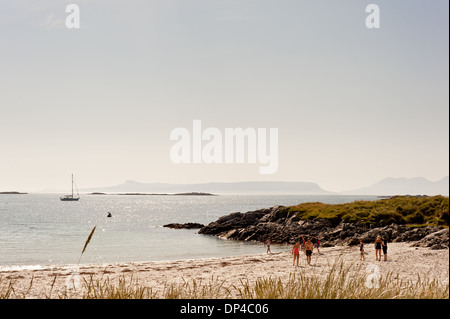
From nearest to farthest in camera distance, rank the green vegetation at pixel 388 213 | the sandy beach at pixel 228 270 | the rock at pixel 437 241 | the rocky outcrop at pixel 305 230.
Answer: the sandy beach at pixel 228 270, the rock at pixel 437 241, the rocky outcrop at pixel 305 230, the green vegetation at pixel 388 213

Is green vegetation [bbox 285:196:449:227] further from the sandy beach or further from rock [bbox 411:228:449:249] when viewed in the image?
the sandy beach

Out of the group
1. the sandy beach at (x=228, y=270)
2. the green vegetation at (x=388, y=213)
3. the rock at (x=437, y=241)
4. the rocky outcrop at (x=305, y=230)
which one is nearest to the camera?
the sandy beach at (x=228, y=270)

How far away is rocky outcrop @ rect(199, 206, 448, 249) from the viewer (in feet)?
143

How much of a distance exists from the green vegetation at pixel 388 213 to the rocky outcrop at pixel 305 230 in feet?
4.66

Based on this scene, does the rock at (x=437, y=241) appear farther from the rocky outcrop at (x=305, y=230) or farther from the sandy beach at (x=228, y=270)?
the sandy beach at (x=228, y=270)

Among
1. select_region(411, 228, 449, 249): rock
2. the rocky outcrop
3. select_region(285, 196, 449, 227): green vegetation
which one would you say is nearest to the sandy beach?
select_region(411, 228, 449, 249): rock

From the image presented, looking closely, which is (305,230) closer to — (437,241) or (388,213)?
(388,213)

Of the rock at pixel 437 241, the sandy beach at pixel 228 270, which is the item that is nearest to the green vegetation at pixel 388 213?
the rock at pixel 437 241

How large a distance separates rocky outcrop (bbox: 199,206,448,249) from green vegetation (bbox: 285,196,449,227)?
4.66ft

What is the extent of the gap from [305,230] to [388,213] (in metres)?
11.9

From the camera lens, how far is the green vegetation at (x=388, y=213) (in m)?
50.6

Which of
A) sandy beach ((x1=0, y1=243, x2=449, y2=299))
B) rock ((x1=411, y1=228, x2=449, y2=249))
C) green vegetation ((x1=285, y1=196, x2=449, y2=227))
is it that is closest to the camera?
sandy beach ((x1=0, y1=243, x2=449, y2=299))
